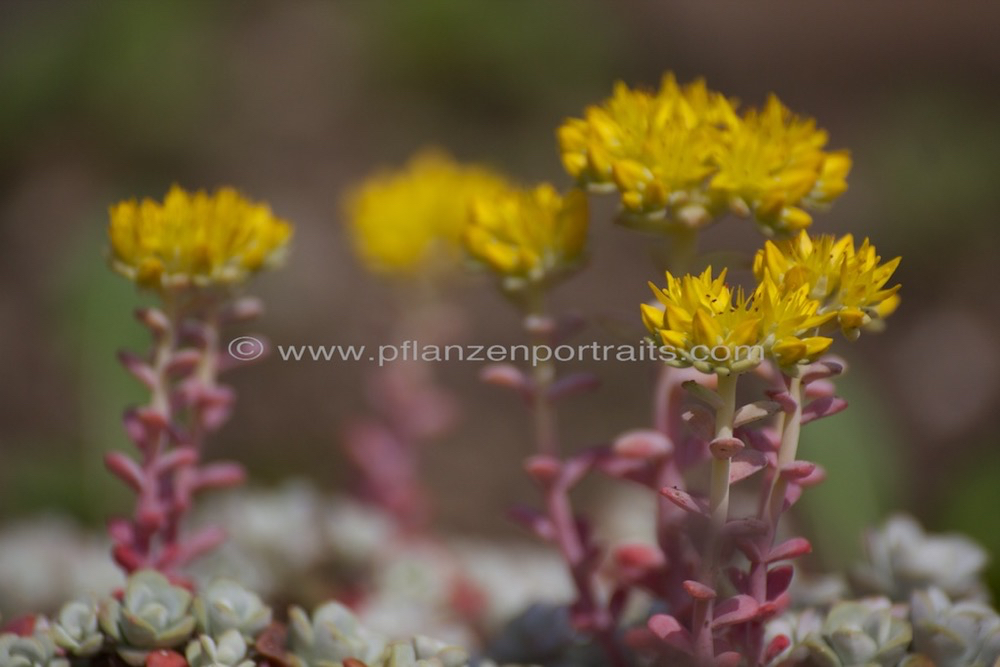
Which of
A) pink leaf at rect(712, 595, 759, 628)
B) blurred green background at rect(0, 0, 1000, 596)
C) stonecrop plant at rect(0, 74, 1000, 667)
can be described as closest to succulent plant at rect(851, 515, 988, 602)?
stonecrop plant at rect(0, 74, 1000, 667)

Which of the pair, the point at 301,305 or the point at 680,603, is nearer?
the point at 680,603

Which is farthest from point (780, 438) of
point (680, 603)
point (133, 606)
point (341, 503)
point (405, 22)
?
point (405, 22)

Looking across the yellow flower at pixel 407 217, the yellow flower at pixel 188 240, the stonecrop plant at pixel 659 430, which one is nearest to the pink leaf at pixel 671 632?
the stonecrop plant at pixel 659 430

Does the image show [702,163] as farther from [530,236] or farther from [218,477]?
[218,477]

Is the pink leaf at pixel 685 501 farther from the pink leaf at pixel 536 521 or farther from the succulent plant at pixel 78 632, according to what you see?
the succulent plant at pixel 78 632

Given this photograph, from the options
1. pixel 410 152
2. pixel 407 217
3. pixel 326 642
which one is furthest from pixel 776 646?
pixel 410 152

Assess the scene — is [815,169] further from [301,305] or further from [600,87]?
[600,87]

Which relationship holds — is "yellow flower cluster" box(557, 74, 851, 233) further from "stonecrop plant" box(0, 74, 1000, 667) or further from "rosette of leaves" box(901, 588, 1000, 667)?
"rosette of leaves" box(901, 588, 1000, 667)
